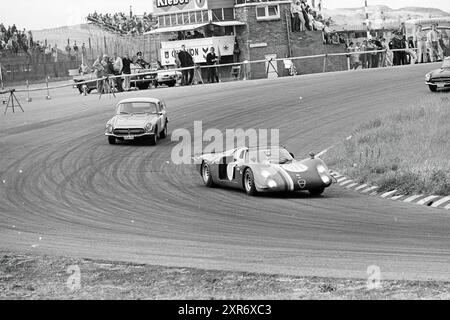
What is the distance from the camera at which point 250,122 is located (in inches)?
1195

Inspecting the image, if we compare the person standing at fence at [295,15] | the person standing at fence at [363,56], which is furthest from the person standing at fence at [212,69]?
the person standing at fence at [295,15]

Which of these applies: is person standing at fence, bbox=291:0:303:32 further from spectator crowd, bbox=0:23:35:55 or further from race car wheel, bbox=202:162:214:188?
race car wheel, bbox=202:162:214:188

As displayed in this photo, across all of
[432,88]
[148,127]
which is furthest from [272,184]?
[432,88]

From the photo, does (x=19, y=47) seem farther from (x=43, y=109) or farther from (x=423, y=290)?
(x=423, y=290)

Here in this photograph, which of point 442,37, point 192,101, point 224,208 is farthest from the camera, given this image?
point 442,37

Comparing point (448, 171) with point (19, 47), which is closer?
point (448, 171)

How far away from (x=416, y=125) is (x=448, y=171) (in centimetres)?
703

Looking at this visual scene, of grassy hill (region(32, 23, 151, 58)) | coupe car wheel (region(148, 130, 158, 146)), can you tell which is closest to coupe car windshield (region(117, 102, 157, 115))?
coupe car wheel (region(148, 130, 158, 146))

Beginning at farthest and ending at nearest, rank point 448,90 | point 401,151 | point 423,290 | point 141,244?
point 448,90 → point 401,151 → point 141,244 → point 423,290

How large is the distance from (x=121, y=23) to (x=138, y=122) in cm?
4432

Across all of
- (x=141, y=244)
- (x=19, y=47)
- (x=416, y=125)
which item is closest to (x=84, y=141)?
(x=416, y=125)

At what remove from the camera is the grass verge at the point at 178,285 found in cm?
927

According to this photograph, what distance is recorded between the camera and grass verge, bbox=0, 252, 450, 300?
9273mm
